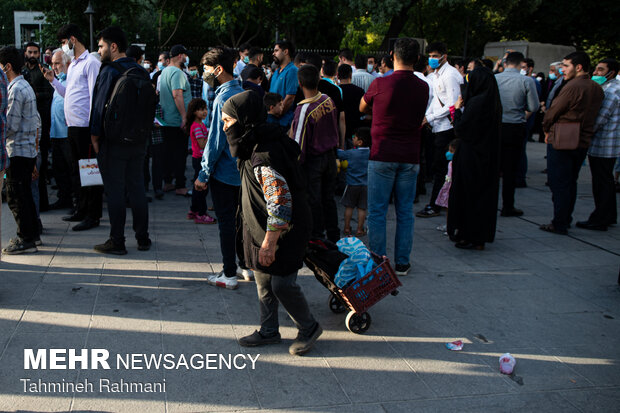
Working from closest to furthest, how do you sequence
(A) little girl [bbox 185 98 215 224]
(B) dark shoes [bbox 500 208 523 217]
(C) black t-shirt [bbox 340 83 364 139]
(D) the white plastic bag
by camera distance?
(D) the white plastic bag < (A) little girl [bbox 185 98 215 224] < (C) black t-shirt [bbox 340 83 364 139] < (B) dark shoes [bbox 500 208 523 217]

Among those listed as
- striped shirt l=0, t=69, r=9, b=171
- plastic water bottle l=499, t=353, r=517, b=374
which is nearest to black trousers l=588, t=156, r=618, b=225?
plastic water bottle l=499, t=353, r=517, b=374

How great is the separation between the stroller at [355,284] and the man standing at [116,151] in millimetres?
2480

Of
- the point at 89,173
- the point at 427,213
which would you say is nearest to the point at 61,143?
the point at 89,173

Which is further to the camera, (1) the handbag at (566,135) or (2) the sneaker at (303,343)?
(1) the handbag at (566,135)

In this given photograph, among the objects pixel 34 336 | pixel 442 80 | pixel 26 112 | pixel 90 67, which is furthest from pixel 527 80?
pixel 34 336

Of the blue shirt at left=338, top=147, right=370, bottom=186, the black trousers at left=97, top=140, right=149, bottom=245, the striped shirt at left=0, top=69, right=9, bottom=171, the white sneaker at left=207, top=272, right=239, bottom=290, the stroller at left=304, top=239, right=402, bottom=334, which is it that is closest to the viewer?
the stroller at left=304, top=239, right=402, bottom=334

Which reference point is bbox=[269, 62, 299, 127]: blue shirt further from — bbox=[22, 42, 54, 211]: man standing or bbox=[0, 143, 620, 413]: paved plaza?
bbox=[22, 42, 54, 211]: man standing

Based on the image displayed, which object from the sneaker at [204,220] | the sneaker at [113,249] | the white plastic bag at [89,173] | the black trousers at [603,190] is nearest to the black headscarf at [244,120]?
the sneaker at [113,249]

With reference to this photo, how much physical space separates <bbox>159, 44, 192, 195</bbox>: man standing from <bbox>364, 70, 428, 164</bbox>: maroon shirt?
380cm

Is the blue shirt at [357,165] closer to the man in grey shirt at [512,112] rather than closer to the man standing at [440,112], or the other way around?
the man standing at [440,112]

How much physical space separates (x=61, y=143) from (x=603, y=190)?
7.25 meters

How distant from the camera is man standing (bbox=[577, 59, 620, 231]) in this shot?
748 cm

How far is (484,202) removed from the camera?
21.5ft

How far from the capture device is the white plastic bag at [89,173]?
6.46 meters
